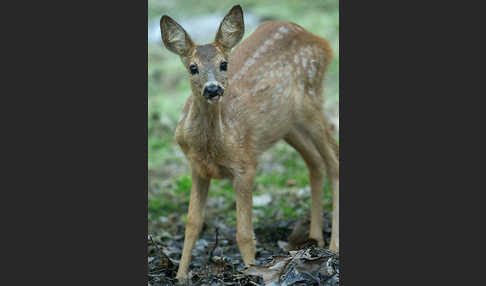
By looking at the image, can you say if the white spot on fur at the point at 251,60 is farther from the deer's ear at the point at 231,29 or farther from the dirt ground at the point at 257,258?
the dirt ground at the point at 257,258

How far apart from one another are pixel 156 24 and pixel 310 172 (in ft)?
8.41

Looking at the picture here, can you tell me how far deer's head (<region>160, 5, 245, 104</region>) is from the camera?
20.6ft

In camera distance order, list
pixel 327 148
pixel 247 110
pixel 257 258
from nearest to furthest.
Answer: pixel 247 110 → pixel 257 258 → pixel 327 148

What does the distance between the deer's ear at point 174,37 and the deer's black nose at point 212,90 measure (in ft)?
1.53

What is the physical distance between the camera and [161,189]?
9992mm

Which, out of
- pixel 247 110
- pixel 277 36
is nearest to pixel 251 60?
pixel 277 36

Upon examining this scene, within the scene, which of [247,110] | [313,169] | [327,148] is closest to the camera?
[247,110]

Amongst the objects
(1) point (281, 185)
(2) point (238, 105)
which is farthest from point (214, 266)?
(1) point (281, 185)

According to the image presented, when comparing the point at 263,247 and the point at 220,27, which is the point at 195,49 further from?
the point at 263,247

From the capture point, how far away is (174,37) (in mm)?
6410

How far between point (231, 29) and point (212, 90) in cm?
61

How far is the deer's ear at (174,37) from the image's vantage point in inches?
249

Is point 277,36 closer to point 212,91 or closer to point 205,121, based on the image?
point 205,121

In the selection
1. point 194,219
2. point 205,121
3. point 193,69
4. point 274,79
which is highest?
point 274,79
